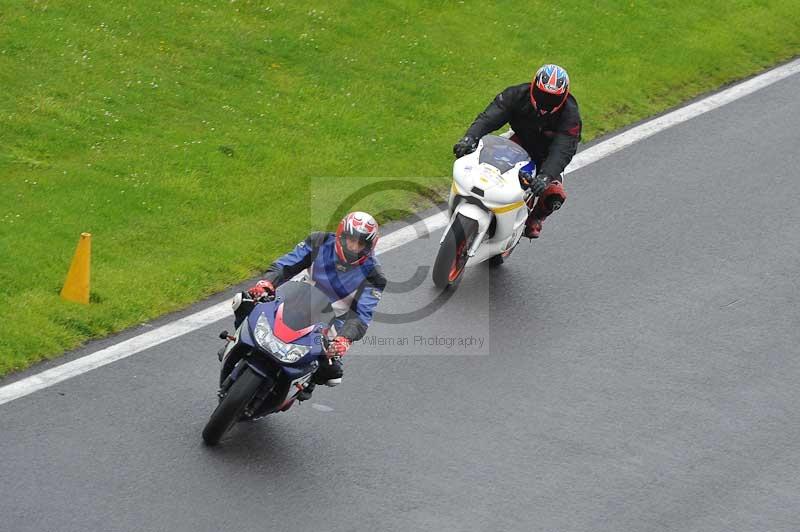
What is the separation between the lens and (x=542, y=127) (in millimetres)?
12094

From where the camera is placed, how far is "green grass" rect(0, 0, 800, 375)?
11.4 m

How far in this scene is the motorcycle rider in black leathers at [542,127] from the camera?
463 inches

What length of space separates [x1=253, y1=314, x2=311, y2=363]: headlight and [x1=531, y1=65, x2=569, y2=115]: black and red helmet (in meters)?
4.24

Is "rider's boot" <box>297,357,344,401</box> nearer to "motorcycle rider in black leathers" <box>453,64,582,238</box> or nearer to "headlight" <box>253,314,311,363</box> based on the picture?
"headlight" <box>253,314,311,363</box>

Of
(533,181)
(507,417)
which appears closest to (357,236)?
(507,417)

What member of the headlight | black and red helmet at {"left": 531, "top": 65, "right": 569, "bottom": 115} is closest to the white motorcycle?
black and red helmet at {"left": 531, "top": 65, "right": 569, "bottom": 115}

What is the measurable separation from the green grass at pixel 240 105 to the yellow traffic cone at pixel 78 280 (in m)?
0.14

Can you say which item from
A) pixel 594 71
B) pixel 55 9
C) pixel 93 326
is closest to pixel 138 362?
pixel 93 326

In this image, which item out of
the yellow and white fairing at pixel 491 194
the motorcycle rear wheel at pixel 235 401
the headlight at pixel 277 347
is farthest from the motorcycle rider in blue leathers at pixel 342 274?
the yellow and white fairing at pixel 491 194

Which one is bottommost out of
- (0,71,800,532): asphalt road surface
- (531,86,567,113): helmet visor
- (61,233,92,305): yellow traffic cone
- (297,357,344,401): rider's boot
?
(0,71,800,532): asphalt road surface

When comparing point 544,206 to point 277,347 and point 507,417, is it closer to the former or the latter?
point 507,417

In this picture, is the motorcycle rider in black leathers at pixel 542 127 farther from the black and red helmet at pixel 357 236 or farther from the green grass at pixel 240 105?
the black and red helmet at pixel 357 236

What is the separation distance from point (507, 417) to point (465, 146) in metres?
2.90

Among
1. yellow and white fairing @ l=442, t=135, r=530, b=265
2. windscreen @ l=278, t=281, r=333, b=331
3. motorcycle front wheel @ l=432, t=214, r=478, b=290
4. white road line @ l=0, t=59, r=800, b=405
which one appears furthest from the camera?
yellow and white fairing @ l=442, t=135, r=530, b=265
